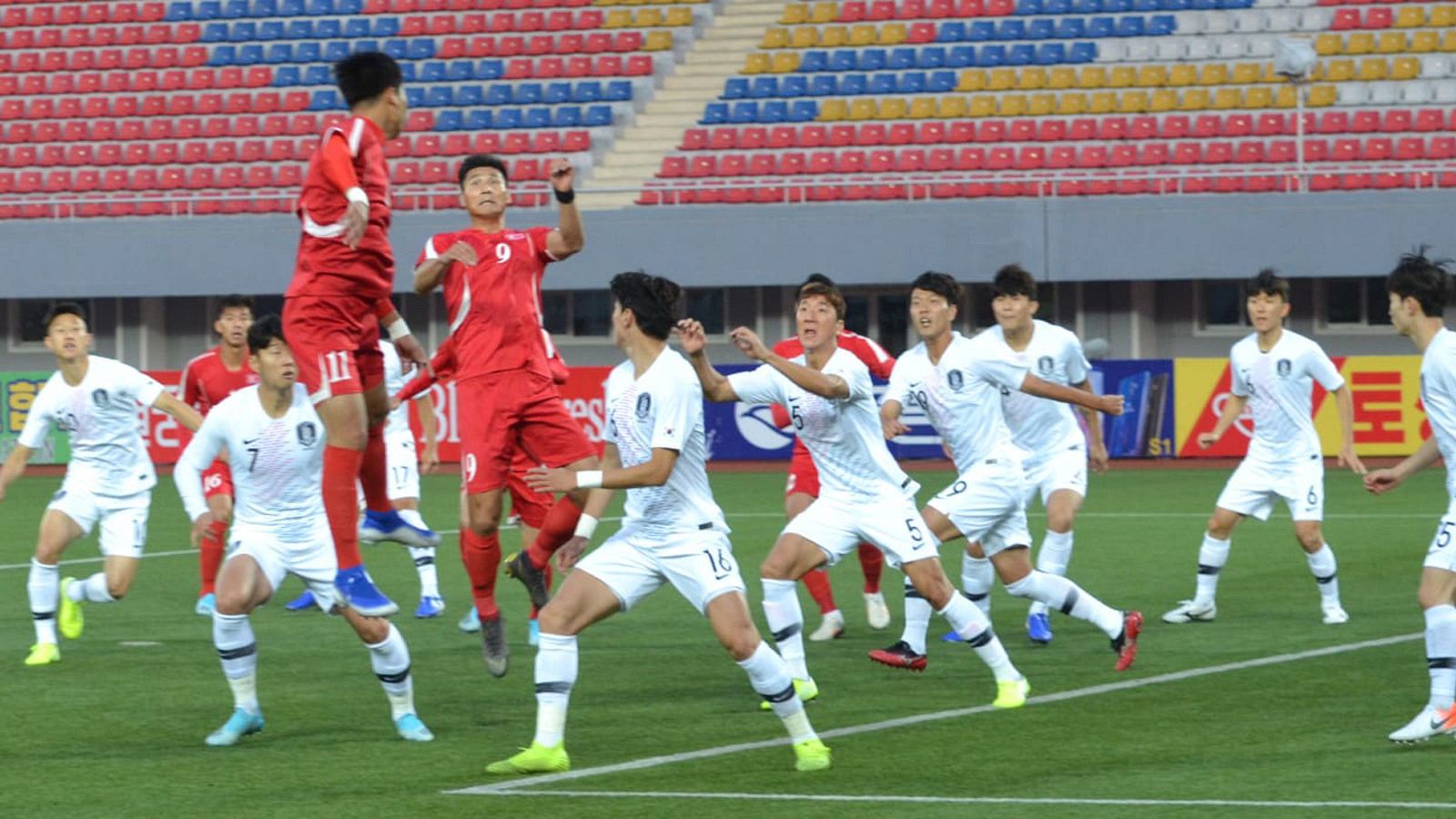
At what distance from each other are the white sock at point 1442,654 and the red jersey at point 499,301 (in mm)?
4477

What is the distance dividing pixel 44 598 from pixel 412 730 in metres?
3.80

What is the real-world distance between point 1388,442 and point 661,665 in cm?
1661

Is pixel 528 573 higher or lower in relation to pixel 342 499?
lower

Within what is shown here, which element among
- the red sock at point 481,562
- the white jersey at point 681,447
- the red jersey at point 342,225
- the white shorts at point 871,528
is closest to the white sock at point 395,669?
the red sock at point 481,562

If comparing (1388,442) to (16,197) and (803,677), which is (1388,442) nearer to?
(803,677)

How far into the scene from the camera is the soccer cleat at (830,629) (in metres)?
12.4

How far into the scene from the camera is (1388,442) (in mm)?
25641

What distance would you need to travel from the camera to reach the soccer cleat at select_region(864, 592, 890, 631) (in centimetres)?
1284

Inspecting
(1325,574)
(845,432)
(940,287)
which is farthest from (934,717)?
(1325,574)

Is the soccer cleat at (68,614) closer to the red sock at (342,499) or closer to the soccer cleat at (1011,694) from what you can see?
the red sock at (342,499)

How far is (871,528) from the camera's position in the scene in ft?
31.7

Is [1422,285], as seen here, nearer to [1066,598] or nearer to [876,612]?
[1066,598]

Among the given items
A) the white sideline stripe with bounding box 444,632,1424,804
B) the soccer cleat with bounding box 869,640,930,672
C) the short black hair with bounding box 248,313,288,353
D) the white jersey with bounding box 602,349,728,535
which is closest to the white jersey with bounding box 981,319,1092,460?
the white sideline stripe with bounding box 444,632,1424,804

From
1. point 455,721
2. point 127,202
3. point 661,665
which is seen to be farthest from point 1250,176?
point 455,721
